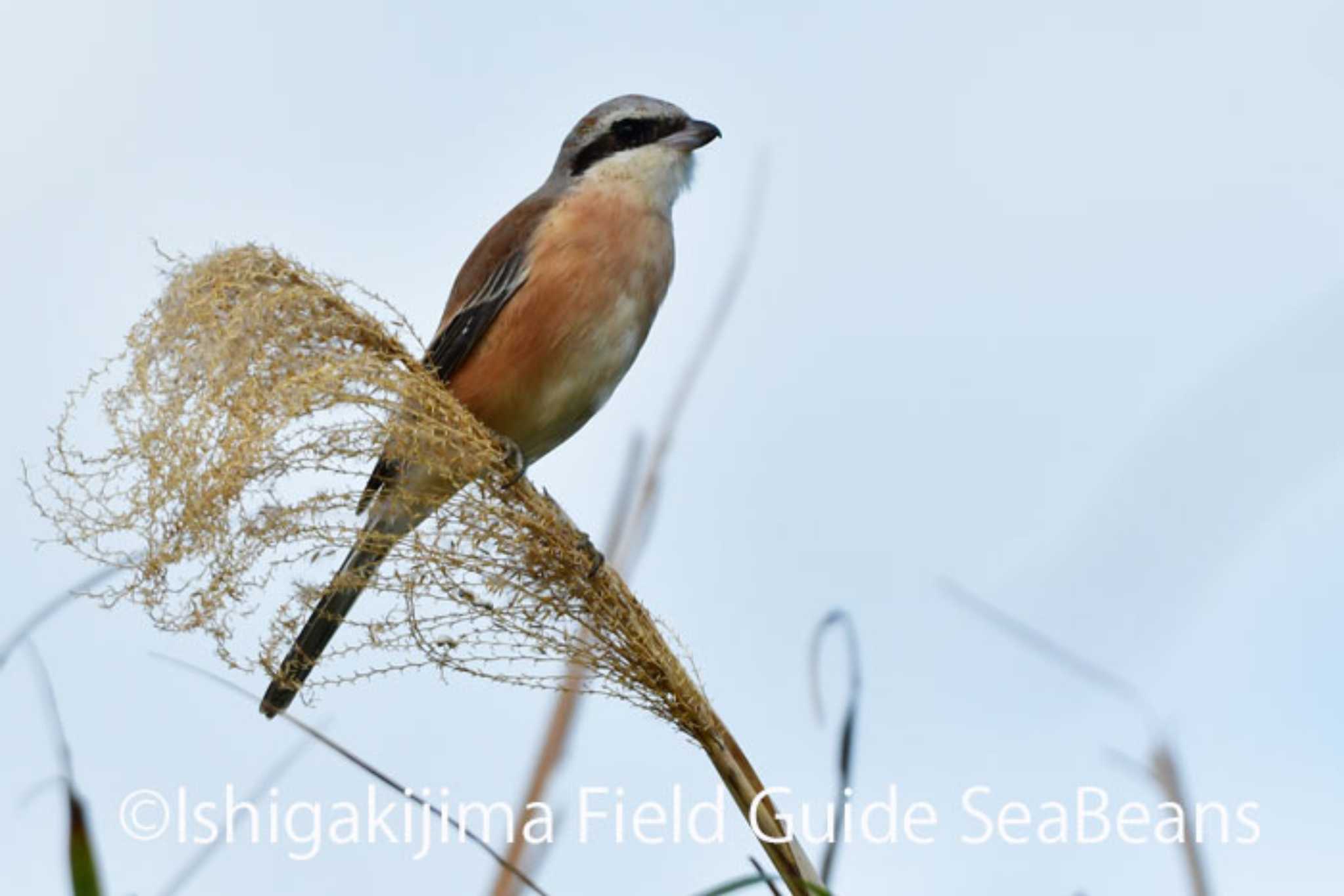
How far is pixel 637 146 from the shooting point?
4.02 metres

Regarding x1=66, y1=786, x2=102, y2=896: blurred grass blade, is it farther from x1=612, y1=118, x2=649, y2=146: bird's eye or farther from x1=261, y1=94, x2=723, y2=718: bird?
x1=612, y1=118, x2=649, y2=146: bird's eye

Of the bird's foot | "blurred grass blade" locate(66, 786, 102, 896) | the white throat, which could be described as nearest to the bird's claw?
the bird's foot

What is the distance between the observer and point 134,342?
7.22ft

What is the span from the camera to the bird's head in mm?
3932

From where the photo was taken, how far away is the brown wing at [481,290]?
3.61m

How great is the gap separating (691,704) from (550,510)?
46 centimetres

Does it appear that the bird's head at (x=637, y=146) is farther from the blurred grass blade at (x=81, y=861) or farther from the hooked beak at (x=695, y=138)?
the blurred grass blade at (x=81, y=861)

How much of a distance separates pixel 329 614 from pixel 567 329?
Result: 1.54 meters

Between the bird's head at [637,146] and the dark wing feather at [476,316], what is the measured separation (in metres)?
0.39

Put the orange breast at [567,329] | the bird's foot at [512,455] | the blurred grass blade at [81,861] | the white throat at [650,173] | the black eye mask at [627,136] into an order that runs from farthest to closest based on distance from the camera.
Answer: the black eye mask at [627,136], the white throat at [650,173], the orange breast at [567,329], the bird's foot at [512,455], the blurred grass blade at [81,861]

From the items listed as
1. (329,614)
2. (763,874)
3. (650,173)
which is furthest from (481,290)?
(763,874)

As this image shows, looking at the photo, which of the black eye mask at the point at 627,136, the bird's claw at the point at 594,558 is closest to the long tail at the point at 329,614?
the bird's claw at the point at 594,558

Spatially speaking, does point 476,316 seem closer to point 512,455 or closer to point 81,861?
point 512,455

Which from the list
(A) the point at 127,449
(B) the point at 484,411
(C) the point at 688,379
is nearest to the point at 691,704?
(C) the point at 688,379
